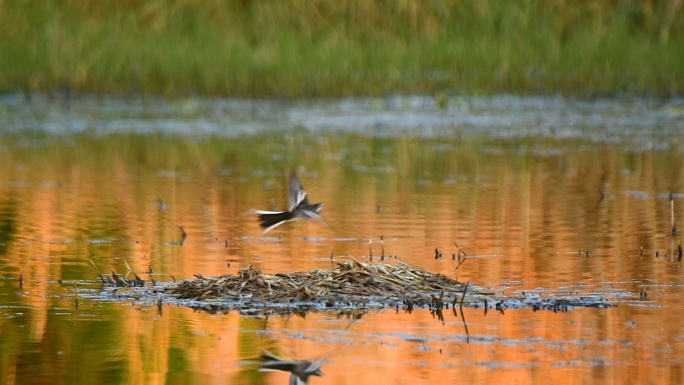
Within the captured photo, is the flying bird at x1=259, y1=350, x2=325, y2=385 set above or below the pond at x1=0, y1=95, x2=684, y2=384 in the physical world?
below

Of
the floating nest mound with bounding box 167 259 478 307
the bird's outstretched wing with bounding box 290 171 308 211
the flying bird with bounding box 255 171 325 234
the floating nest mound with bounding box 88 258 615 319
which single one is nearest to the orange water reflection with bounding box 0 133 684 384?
the floating nest mound with bounding box 88 258 615 319

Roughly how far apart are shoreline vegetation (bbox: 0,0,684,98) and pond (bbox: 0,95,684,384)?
0.43 meters

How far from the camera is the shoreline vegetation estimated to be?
22.5m

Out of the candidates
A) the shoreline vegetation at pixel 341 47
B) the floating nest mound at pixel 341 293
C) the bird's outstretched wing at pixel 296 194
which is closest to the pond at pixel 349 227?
the floating nest mound at pixel 341 293

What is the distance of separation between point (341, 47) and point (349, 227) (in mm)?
12096

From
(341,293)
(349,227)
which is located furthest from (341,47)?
(341,293)

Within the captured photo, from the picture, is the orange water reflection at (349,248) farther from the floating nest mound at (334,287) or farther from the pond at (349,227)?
the floating nest mound at (334,287)

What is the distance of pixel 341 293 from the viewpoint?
25.2 ft

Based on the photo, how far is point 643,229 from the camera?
10.7 metres

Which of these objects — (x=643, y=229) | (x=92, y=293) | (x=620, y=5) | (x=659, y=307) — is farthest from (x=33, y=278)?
(x=620, y=5)

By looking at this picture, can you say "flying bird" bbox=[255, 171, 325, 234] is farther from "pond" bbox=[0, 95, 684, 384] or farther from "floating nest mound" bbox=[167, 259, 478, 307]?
"pond" bbox=[0, 95, 684, 384]

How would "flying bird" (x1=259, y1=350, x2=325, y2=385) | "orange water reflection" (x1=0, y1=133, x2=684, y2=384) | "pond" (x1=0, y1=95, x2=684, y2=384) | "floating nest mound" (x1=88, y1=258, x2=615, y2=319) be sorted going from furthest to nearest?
"floating nest mound" (x1=88, y1=258, x2=615, y2=319) → "pond" (x1=0, y1=95, x2=684, y2=384) → "orange water reflection" (x1=0, y1=133, x2=684, y2=384) → "flying bird" (x1=259, y1=350, x2=325, y2=385)

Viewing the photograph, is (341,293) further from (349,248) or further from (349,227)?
(349,227)

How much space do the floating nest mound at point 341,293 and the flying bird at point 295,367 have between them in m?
1.09
